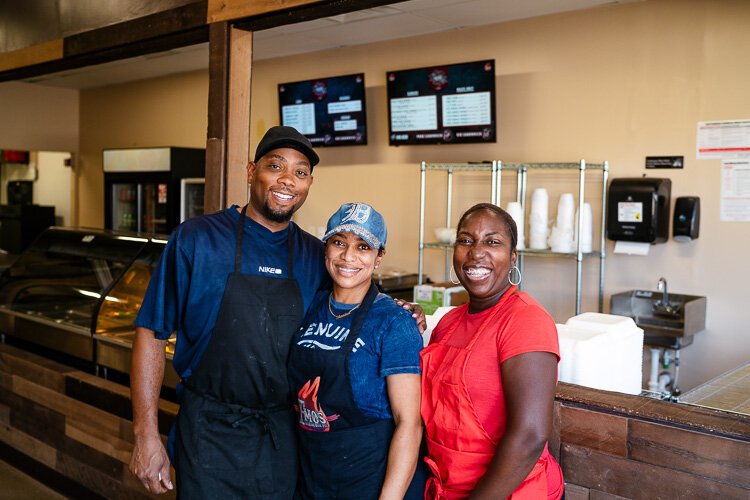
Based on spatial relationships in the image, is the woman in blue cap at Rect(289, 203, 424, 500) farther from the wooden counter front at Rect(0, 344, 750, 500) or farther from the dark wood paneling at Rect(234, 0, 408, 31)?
the dark wood paneling at Rect(234, 0, 408, 31)

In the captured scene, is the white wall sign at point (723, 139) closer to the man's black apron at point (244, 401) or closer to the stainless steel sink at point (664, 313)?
A: the stainless steel sink at point (664, 313)

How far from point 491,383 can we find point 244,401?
0.73 meters

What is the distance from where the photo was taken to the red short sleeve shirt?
162cm

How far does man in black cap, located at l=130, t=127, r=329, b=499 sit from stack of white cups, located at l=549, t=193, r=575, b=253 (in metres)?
2.90

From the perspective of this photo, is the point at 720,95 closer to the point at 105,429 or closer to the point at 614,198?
the point at 614,198

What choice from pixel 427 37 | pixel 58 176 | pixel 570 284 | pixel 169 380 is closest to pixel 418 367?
pixel 169 380

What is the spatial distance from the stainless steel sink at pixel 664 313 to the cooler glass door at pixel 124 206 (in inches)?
202

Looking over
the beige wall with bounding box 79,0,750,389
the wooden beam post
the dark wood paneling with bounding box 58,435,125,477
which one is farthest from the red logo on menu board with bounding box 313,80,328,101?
the dark wood paneling with bounding box 58,435,125,477

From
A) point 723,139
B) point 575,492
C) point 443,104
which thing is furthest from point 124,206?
point 575,492

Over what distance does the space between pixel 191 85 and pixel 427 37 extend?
9.77 ft

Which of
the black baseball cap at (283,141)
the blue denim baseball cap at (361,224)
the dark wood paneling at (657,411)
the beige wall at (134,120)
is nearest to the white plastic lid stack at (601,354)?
the dark wood paneling at (657,411)

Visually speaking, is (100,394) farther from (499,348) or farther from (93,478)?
(499,348)

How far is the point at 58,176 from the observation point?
9.91 metres

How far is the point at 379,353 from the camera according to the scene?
5.88 ft
